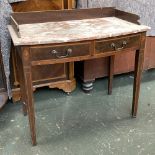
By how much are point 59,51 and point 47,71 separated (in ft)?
2.20

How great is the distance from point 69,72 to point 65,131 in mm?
543

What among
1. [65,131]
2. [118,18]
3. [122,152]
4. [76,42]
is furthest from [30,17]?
[122,152]

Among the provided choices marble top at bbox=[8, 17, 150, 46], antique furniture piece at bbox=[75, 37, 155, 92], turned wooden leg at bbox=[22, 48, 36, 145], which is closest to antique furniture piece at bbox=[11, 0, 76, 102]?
antique furniture piece at bbox=[75, 37, 155, 92]

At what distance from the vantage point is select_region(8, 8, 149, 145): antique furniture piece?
1293mm

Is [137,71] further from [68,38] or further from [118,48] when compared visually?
[68,38]

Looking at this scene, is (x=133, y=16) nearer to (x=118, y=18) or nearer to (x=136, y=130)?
(x=118, y=18)

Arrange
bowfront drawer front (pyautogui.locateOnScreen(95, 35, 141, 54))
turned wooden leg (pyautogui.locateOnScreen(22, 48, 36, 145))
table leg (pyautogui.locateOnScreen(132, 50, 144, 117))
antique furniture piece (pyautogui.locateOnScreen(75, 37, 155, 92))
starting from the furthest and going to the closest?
1. antique furniture piece (pyautogui.locateOnScreen(75, 37, 155, 92))
2. table leg (pyautogui.locateOnScreen(132, 50, 144, 117))
3. bowfront drawer front (pyautogui.locateOnScreen(95, 35, 141, 54))
4. turned wooden leg (pyautogui.locateOnScreen(22, 48, 36, 145))

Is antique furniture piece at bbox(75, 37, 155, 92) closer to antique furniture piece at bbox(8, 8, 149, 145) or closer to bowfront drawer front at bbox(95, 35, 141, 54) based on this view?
antique furniture piece at bbox(8, 8, 149, 145)

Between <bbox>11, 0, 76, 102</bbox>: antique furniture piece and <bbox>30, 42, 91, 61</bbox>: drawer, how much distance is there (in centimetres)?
56

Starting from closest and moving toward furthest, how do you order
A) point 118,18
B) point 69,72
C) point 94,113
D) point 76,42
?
1. point 76,42
2. point 118,18
3. point 94,113
4. point 69,72

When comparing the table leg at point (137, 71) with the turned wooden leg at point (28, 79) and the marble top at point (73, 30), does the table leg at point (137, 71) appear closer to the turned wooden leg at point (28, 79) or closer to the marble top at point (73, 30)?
the marble top at point (73, 30)

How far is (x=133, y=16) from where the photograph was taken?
1585 mm

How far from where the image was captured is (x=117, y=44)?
56.9 inches

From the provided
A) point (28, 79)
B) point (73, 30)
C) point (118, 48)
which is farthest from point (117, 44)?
point (28, 79)
